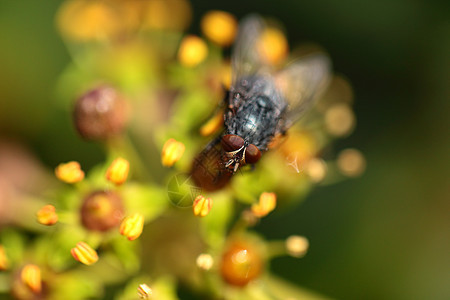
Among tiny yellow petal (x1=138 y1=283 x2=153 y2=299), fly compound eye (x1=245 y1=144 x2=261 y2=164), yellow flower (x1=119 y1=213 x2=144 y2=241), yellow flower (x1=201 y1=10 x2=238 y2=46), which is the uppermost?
fly compound eye (x1=245 y1=144 x2=261 y2=164)

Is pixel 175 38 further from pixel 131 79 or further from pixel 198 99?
pixel 198 99

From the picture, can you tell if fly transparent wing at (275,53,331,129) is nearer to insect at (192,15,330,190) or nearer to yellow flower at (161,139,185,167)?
insect at (192,15,330,190)

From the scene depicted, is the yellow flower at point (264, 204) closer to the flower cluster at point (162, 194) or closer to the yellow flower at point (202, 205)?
the flower cluster at point (162, 194)

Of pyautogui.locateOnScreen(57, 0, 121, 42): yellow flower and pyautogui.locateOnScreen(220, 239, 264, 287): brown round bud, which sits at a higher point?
pyautogui.locateOnScreen(57, 0, 121, 42): yellow flower

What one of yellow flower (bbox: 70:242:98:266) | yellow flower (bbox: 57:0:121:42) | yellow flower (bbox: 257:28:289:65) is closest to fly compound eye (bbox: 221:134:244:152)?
yellow flower (bbox: 70:242:98:266)

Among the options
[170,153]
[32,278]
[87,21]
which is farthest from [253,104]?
[87,21]

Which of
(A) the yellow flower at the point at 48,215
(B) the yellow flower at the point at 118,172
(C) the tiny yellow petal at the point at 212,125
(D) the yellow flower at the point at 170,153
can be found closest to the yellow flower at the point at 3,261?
(A) the yellow flower at the point at 48,215
